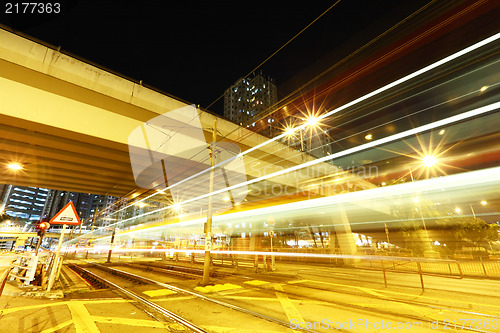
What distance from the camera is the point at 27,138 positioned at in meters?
9.48

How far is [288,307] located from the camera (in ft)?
17.2

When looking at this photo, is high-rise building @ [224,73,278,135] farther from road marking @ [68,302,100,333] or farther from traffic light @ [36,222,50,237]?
road marking @ [68,302,100,333]

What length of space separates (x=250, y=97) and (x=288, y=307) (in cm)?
9186

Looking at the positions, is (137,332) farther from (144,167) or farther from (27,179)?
(27,179)

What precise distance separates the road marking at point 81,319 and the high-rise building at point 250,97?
Result: 8478cm

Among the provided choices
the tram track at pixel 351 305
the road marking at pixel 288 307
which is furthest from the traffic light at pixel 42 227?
the road marking at pixel 288 307

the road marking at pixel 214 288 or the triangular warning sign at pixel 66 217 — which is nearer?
the triangular warning sign at pixel 66 217

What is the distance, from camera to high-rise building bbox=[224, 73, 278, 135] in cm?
8912

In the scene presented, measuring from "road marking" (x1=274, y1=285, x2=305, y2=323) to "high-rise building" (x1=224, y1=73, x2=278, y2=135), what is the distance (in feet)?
275

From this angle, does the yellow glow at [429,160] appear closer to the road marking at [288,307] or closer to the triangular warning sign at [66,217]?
the road marking at [288,307]

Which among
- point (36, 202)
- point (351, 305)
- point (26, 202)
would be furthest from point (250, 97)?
point (36, 202)

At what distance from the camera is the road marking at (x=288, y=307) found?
14.7ft

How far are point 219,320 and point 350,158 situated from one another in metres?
12.9

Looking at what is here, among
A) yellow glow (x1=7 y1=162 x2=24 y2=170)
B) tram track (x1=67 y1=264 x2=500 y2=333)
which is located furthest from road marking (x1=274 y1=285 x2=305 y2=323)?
yellow glow (x1=7 y1=162 x2=24 y2=170)
